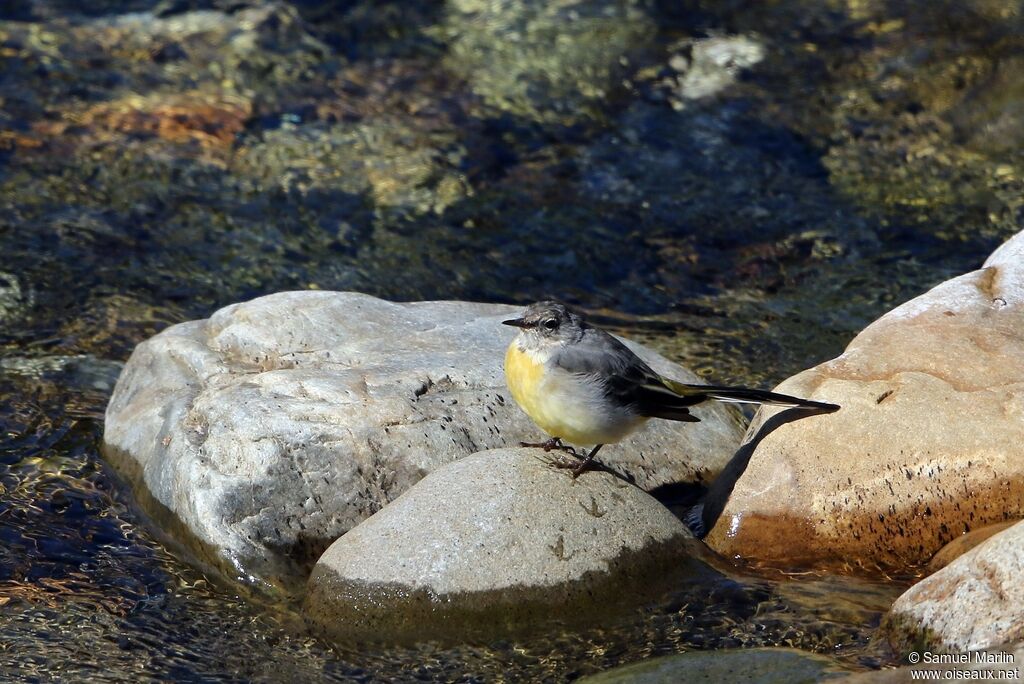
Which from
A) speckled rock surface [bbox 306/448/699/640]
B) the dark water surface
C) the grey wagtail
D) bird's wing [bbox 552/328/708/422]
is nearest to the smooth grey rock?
the dark water surface

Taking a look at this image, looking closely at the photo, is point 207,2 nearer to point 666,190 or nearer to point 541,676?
point 666,190

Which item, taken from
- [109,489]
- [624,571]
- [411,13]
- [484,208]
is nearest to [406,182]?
[484,208]

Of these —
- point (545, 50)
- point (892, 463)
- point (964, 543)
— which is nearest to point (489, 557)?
point (892, 463)

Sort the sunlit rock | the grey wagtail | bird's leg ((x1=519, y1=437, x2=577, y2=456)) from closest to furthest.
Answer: the sunlit rock < the grey wagtail < bird's leg ((x1=519, y1=437, x2=577, y2=456))

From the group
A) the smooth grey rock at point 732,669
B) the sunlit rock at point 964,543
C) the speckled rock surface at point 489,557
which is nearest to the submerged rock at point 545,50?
the speckled rock surface at point 489,557

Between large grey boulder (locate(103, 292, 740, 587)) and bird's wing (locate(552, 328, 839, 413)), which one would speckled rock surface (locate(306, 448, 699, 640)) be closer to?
large grey boulder (locate(103, 292, 740, 587))

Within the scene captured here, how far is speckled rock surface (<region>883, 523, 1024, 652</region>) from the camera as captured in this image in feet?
16.7

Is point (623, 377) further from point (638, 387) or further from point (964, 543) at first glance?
point (964, 543)

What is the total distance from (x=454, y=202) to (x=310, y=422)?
16.3ft

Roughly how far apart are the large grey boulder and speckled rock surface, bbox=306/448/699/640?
1.17 feet

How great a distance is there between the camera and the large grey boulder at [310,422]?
6418mm

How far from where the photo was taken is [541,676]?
5645 mm

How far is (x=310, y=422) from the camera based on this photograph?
6.53 metres

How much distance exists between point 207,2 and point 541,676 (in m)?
10.7
